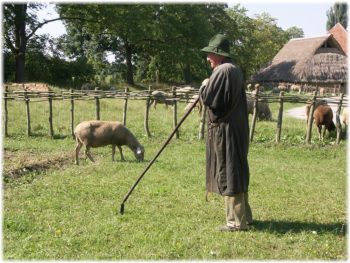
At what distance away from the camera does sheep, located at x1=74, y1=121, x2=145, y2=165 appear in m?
9.45

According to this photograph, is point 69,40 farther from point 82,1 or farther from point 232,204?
point 232,204

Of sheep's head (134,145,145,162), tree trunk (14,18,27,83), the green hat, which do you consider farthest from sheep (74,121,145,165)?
tree trunk (14,18,27,83)

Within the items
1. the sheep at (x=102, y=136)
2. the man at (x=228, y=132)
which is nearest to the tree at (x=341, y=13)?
the sheep at (x=102, y=136)

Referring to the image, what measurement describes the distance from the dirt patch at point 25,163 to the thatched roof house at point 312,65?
28.7 meters

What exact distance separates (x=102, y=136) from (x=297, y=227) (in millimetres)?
6017

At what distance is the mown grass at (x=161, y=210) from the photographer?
428 centimetres

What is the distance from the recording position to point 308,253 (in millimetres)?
4312

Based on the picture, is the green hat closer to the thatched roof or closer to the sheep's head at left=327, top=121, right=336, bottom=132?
the sheep's head at left=327, top=121, right=336, bottom=132

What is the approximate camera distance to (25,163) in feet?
25.9

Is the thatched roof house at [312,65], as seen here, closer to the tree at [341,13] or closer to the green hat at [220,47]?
the green hat at [220,47]

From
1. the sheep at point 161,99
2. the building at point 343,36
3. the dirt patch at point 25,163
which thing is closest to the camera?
the dirt patch at point 25,163

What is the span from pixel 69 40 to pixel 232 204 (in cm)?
4365

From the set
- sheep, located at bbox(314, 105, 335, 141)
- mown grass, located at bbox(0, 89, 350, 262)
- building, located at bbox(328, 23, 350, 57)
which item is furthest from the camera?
building, located at bbox(328, 23, 350, 57)

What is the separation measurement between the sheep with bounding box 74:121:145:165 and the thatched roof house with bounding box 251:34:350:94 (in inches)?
1063
